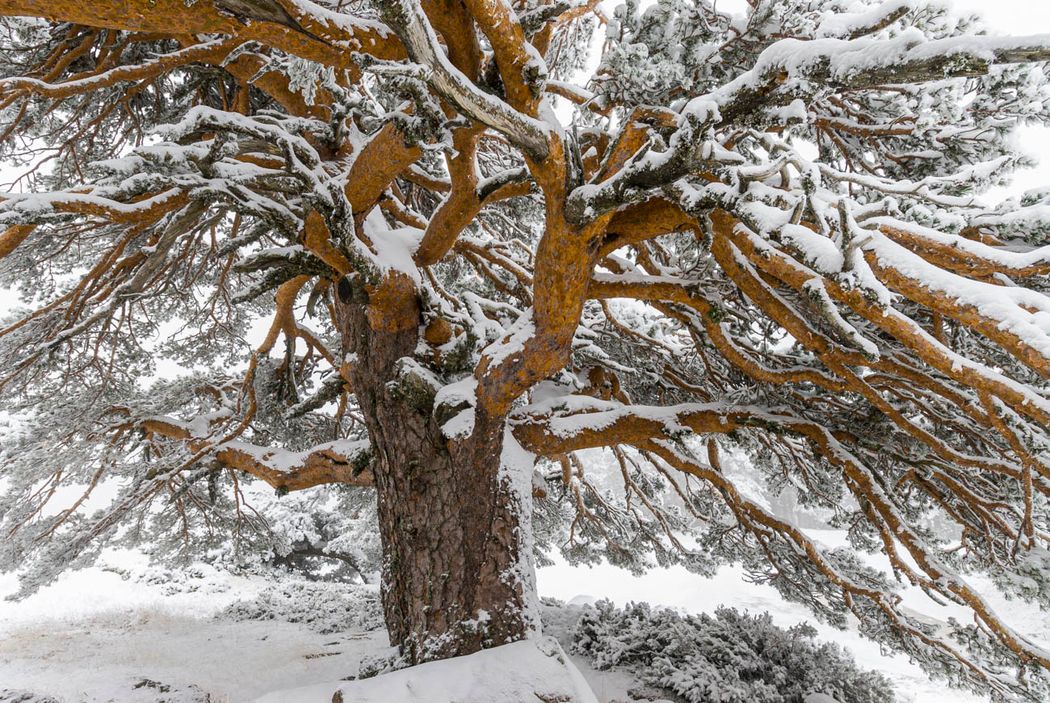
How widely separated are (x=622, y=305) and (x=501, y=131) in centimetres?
455

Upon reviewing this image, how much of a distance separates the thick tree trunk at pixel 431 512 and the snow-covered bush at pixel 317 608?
4.60 metres

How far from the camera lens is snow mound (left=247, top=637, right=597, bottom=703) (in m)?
2.61

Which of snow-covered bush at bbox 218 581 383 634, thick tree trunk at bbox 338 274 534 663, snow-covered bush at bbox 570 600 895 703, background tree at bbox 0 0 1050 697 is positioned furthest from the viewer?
snow-covered bush at bbox 218 581 383 634

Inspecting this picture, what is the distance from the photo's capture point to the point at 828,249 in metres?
1.84

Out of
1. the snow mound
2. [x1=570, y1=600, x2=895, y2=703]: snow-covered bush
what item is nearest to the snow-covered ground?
the snow mound

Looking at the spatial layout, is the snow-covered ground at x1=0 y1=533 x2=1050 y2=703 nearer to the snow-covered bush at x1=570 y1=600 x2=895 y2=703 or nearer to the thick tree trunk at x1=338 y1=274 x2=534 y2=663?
the snow-covered bush at x1=570 y1=600 x2=895 y2=703

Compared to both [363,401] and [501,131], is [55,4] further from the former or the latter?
[363,401]

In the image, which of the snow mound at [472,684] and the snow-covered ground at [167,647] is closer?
the snow mound at [472,684]

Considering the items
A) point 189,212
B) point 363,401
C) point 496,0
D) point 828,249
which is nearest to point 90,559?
point 363,401

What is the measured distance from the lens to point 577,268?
112 inches

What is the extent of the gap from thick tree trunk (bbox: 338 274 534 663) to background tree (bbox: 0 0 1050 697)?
0.02 meters

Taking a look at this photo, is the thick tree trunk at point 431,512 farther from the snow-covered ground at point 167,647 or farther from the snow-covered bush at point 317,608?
the snow-covered bush at point 317,608

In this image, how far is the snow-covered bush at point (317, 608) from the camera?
751 cm

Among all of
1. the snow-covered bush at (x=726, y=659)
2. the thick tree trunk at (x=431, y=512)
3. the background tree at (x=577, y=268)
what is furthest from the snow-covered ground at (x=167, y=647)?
the background tree at (x=577, y=268)
